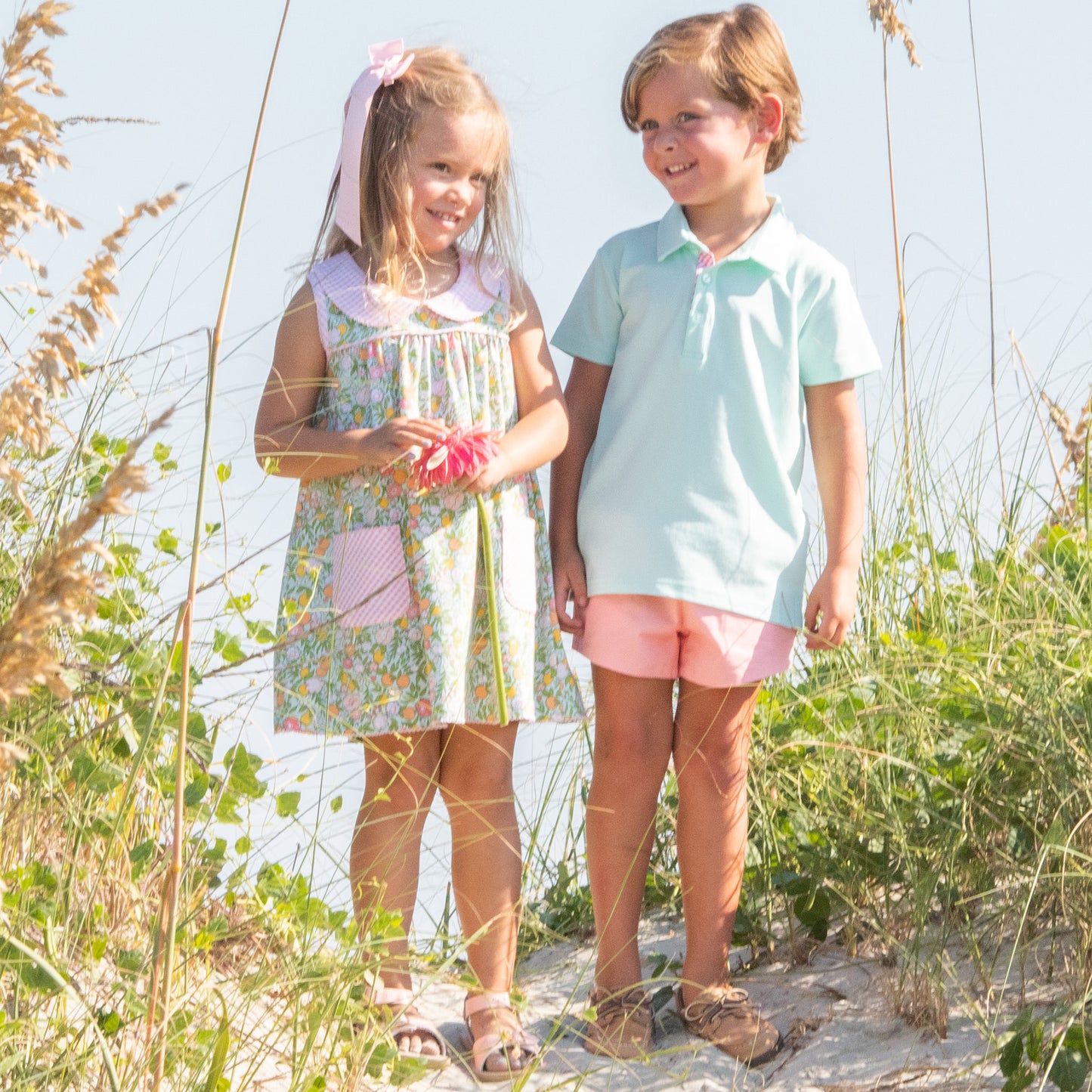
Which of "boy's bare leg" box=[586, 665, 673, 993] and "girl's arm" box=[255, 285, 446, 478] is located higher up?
"girl's arm" box=[255, 285, 446, 478]

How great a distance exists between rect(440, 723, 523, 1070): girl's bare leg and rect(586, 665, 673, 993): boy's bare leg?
0.16m

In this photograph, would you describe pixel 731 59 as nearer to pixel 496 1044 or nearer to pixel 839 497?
pixel 839 497

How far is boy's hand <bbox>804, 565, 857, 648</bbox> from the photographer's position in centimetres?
250

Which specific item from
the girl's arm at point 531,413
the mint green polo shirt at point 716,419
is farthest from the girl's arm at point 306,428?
the mint green polo shirt at point 716,419

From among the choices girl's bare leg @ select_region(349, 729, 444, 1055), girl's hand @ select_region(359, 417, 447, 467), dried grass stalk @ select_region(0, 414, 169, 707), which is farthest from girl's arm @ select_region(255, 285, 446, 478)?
dried grass stalk @ select_region(0, 414, 169, 707)

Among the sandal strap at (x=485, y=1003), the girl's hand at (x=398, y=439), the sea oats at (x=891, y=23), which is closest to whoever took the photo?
Result: the girl's hand at (x=398, y=439)

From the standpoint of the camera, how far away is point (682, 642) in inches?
97.7

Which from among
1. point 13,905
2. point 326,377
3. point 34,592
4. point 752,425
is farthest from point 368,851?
point 34,592

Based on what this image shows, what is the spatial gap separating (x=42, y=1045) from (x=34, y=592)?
34.7 inches

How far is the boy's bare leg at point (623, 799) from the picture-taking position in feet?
8.18

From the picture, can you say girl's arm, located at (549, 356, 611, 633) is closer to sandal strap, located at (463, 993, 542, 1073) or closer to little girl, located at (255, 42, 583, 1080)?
A: little girl, located at (255, 42, 583, 1080)

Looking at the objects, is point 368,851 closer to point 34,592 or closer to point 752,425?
point 752,425

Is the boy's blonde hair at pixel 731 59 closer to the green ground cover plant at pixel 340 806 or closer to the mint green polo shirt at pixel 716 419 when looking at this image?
the mint green polo shirt at pixel 716 419

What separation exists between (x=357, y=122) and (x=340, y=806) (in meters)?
1.18
